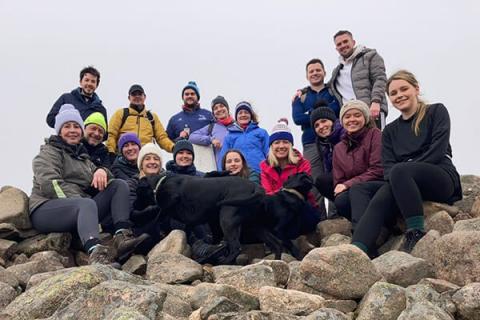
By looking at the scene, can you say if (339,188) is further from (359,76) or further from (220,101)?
(220,101)

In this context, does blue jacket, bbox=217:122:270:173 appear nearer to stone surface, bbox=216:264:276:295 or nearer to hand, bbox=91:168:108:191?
hand, bbox=91:168:108:191

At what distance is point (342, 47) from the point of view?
12.2 metres

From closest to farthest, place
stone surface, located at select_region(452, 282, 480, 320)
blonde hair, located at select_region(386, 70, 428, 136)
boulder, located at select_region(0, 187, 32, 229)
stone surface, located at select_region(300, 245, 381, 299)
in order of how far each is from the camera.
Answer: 1. stone surface, located at select_region(452, 282, 480, 320)
2. stone surface, located at select_region(300, 245, 381, 299)
3. blonde hair, located at select_region(386, 70, 428, 136)
4. boulder, located at select_region(0, 187, 32, 229)

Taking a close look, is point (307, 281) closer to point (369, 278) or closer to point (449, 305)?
point (369, 278)

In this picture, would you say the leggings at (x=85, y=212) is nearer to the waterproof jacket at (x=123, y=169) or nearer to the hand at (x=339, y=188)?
the waterproof jacket at (x=123, y=169)

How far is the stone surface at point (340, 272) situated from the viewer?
20.2 ft

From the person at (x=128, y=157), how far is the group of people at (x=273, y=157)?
19mm

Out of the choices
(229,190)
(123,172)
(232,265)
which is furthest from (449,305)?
(123,172)

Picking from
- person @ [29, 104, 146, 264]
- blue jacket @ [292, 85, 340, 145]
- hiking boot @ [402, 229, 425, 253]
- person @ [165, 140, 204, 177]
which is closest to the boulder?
person @ [29, 104, 146, 264]

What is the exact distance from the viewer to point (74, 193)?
9.62 m

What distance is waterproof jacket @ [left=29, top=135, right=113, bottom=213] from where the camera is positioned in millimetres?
9453

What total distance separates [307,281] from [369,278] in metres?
0.63

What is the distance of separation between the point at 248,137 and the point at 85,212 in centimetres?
394

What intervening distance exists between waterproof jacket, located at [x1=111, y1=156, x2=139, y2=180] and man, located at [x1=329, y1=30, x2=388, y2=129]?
412cm
